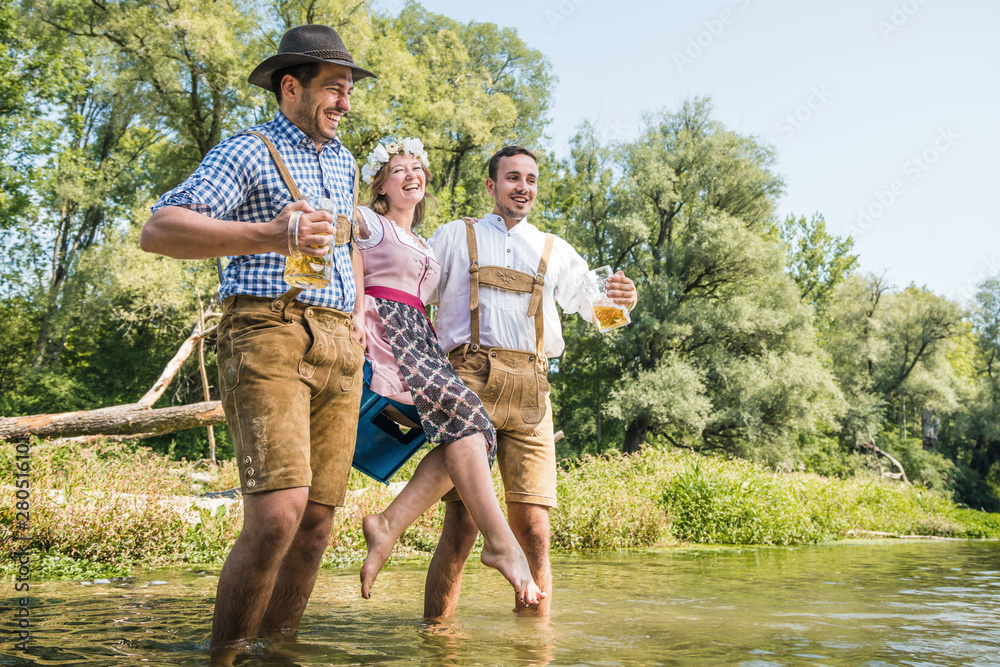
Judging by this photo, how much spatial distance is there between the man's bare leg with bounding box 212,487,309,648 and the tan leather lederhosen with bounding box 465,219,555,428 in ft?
3.83

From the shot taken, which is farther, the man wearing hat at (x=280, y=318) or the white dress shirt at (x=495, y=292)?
the white dress shirt at (x=495, y=292)

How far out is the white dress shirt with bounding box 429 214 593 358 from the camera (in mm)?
3527

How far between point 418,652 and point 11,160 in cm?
2541

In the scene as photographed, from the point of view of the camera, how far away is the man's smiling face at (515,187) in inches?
148

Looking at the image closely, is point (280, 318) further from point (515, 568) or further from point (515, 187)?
point (515, 187)

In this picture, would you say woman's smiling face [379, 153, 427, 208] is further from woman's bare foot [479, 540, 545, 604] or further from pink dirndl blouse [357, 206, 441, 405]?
woman's bare foot [479, 540, 545, 604]

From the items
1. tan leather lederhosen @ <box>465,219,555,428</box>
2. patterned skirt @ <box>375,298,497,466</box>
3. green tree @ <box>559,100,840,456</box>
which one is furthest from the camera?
green tree @ <box>559,100,840,456</box>

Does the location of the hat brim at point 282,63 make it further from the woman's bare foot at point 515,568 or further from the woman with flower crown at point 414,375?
the woman's bare foot at point 515,568

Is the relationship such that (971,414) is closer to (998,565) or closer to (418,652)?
(998,565)

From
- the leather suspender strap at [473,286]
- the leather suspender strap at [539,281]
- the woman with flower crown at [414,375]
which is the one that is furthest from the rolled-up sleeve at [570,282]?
the woman with flower crown at [414,375]

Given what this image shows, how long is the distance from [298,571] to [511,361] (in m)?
1.26

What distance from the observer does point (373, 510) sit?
322 inches

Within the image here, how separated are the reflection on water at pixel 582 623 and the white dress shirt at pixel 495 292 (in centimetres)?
128

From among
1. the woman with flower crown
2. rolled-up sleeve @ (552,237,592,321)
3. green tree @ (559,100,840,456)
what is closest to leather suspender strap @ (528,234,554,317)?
rolled-up sleeve @ (552,237,592,321)
